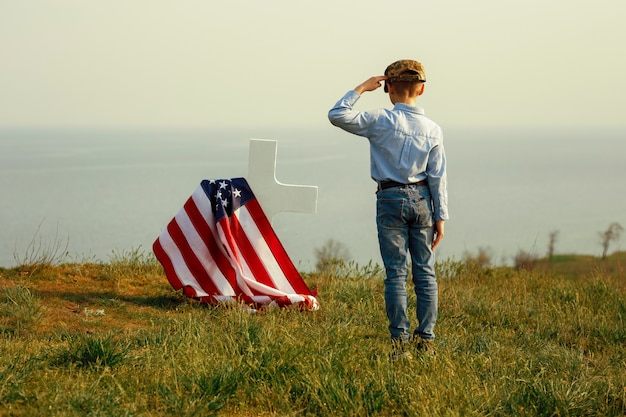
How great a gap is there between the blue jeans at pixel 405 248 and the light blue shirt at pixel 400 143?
0.10m

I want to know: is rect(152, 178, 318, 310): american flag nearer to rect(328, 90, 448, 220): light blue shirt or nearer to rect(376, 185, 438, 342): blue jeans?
rect(376, 185, 438, 342): blue jeans

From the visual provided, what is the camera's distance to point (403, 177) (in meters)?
5.77

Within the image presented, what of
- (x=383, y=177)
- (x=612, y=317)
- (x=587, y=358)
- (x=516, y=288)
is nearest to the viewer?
(x=383, y=177)

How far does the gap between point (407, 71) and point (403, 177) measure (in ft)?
2.64

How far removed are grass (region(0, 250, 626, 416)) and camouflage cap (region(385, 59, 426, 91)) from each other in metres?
1.98

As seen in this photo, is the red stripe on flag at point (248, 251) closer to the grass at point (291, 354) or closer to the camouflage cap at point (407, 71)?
the grass at point (291, 354)

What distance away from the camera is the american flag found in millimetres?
7469

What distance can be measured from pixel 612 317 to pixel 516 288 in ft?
4.67

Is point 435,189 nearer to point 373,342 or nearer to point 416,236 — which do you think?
point 416,236

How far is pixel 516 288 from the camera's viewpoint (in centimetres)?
915

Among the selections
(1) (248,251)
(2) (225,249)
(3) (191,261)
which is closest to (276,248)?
(1) (248,251)

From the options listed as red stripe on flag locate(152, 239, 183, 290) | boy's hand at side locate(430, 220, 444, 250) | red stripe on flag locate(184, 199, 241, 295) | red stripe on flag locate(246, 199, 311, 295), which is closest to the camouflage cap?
boy's hand at side locate(430, 220, 444, 250)

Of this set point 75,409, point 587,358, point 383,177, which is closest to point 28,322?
point 75,409

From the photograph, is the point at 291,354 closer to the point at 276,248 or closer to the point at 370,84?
the point at 370,84
